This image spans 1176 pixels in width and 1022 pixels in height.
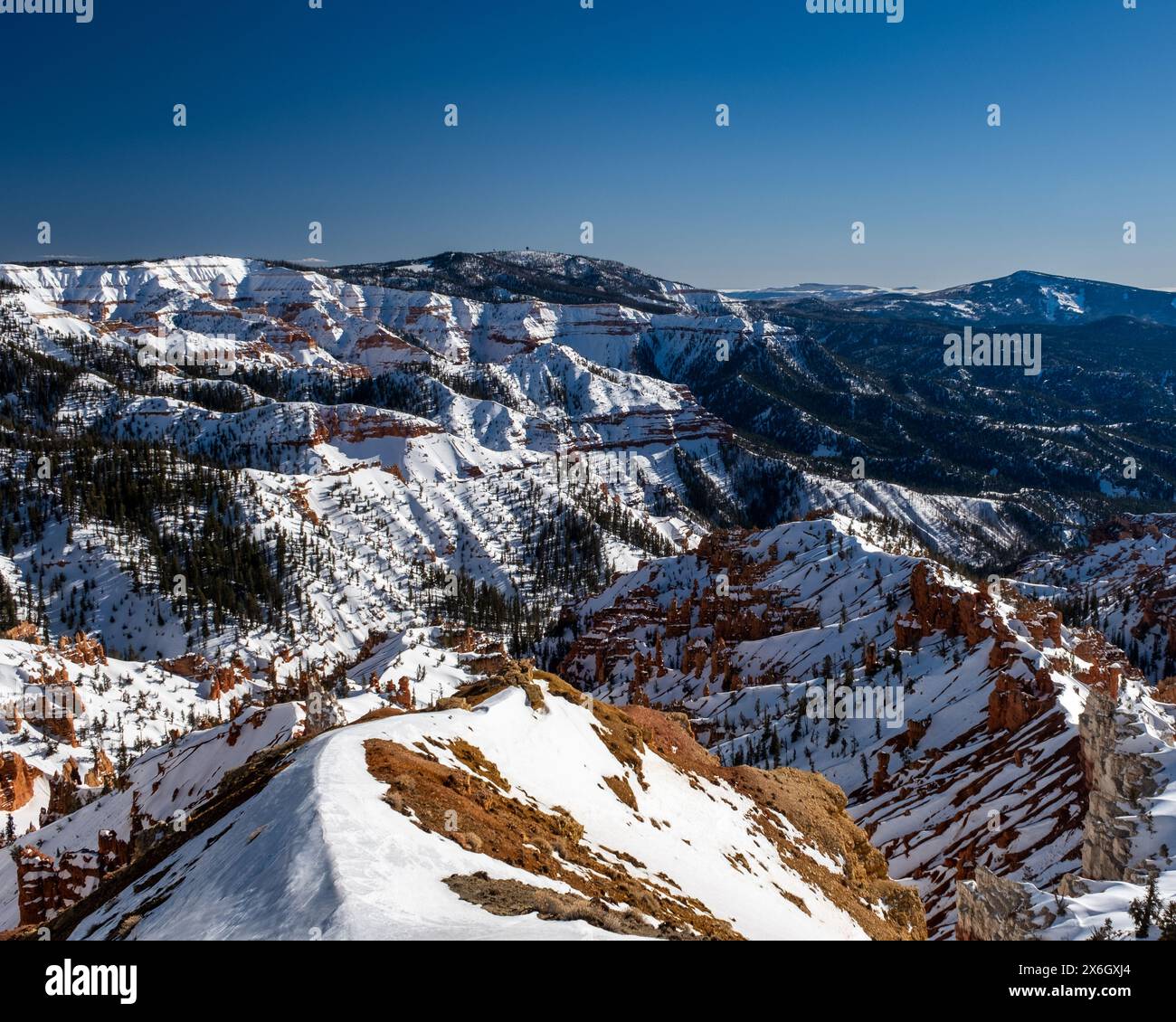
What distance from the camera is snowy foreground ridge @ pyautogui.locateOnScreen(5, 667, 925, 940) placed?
63.2 feet

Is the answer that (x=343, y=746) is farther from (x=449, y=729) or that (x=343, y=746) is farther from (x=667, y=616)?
(x=667, y=616)

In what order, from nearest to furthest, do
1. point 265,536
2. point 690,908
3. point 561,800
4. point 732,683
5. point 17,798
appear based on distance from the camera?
1. point 690,908
2. point 561,800
3. point 17,798
4. point 732,683
5. point 265,536

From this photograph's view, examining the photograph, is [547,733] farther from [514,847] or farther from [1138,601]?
[1138,601]

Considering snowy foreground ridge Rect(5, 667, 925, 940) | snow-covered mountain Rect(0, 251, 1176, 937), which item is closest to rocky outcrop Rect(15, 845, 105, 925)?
snow-covered mountain Rect(0, 251, 1176, 937)

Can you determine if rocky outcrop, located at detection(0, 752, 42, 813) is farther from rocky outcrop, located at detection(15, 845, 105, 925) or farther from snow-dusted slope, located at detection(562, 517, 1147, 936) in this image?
snow-dusted slope, located at detection(562, 517, 1147, 936)

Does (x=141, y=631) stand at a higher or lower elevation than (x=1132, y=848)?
lower

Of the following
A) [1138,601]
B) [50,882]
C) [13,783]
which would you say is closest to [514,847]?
[50,882]

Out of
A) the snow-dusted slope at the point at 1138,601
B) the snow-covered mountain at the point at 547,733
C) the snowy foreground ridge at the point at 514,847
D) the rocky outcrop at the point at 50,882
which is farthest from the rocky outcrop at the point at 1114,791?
the snow-dusted slope at the point at 1138,601

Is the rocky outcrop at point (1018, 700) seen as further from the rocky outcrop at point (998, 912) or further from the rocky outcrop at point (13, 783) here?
the rocky outcrop at point (13, 783)

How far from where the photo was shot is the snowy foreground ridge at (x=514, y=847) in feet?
63.2

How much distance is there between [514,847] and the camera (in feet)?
89.0

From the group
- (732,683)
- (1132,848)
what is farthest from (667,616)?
(1132,848)
